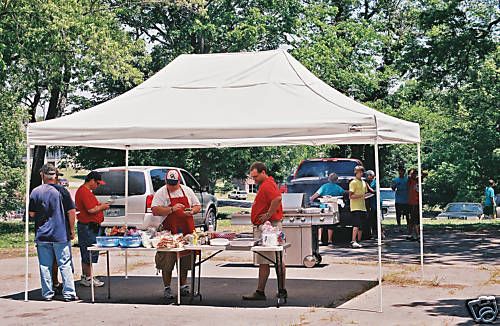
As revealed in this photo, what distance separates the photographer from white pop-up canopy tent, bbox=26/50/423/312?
35.2ft

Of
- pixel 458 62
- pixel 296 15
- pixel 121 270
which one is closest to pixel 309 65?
pixel 296 15

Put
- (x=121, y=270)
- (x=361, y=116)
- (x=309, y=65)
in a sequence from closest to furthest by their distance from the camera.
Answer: (x=361, y=116), (x=121, y=270), (x=309, y=65)

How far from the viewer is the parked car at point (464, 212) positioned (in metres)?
41.6

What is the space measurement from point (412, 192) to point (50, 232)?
1042 cm

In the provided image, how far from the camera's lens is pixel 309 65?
3709 centimetres

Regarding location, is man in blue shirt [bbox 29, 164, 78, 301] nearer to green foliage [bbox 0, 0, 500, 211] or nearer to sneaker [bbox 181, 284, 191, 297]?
sneaker [bbox 181, 284, 191, 297]

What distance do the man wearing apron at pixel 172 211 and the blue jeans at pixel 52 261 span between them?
50.2 inches

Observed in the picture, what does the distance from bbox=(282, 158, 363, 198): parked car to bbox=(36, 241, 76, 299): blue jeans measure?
968cm

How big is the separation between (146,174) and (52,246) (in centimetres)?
851

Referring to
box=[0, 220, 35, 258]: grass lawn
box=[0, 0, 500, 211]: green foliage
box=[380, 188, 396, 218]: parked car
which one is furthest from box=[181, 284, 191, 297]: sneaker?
box=[380, 188, 396, 218]: parked car

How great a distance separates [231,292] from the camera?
1238 centimetres

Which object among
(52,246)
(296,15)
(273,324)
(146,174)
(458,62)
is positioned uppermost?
(296,15)

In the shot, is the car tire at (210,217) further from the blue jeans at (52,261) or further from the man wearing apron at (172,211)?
the blue jeans at (52,261)

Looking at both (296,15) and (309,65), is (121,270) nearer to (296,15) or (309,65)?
(309,65)
